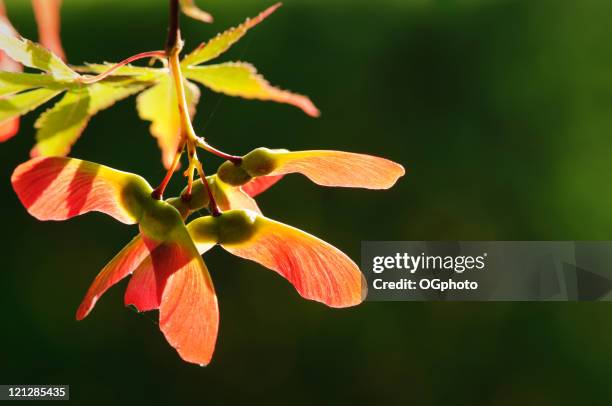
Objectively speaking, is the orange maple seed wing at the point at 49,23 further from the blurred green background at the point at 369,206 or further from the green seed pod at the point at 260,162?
the blurred green background at the point at 369,206

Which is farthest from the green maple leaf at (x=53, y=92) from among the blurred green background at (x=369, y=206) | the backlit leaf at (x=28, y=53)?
the blurred green background at (x=369, y=206)

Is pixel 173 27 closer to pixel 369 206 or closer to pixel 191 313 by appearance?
pixel 191 313

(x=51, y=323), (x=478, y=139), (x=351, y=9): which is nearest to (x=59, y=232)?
(x=51, y=323)

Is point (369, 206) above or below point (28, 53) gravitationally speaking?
above

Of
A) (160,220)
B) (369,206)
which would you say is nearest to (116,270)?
(160,220)

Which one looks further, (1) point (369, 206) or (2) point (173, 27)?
(1) point (369, 206)

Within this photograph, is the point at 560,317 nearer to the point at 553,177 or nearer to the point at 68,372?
the point at 553,177
